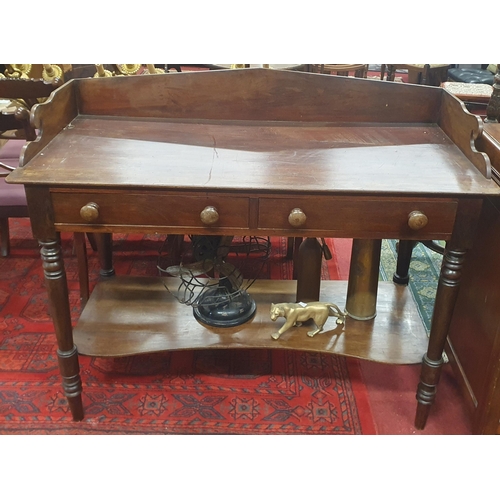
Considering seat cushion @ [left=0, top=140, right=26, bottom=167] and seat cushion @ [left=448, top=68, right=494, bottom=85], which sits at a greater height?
seat cushion @ [left=448, top=68, right=494, bottom=85]

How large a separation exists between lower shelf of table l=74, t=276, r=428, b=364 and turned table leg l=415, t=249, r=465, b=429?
92 mm

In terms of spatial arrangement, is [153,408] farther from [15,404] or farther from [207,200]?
[207,200]

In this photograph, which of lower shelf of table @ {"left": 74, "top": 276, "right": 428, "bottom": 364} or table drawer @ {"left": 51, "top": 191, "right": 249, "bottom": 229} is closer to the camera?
table drawer @ {"left": 51, "top": 191, "right": 249, "bottom": 229}

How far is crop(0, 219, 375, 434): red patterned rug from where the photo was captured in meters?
1.83

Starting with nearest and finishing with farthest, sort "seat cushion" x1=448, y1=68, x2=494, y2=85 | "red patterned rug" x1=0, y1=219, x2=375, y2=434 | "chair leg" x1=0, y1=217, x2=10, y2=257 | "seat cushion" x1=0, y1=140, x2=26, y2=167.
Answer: "red patterned rug" x1=0, y1=219, x2=375, y2=434 → "seat cushion" x1=0, y1=140, x2=26, y2=167 → "chair leg" x1=0, y1=217, x2=10, y2=257 → "seat cushion" x1=448, y1=68, x2=494, y2=85

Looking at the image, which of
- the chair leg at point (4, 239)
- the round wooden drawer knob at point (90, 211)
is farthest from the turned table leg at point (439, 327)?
the chair leg at point (4, 239)

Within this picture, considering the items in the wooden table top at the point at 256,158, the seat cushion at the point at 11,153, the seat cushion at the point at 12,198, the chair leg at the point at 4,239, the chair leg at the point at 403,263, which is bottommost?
the chair leg at the point at 4,239

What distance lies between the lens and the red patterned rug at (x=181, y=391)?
1.83 m

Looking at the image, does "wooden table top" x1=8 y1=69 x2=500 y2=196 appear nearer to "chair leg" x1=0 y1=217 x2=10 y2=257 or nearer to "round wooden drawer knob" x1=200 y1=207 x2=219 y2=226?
"round wooden drawer knob" x1=200 y1=207 x2=219 y2=226

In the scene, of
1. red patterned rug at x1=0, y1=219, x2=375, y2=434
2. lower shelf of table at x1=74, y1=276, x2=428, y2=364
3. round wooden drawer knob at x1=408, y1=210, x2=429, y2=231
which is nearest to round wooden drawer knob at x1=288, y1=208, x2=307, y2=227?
round wooden drawer knob at x1=408, y1=210, x2=429, y2=231

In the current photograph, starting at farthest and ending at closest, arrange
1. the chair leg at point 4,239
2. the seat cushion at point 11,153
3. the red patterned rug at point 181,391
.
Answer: the chair leg at point 4,239
the seat cushion at point 11,153
the red patterned rug at point 181,391

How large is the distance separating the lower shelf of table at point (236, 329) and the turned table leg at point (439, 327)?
0.09 metres

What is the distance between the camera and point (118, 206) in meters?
1.47

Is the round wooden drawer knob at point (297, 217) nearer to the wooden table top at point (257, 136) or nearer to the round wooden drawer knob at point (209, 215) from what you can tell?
the wooden table top at point (257, 136)
